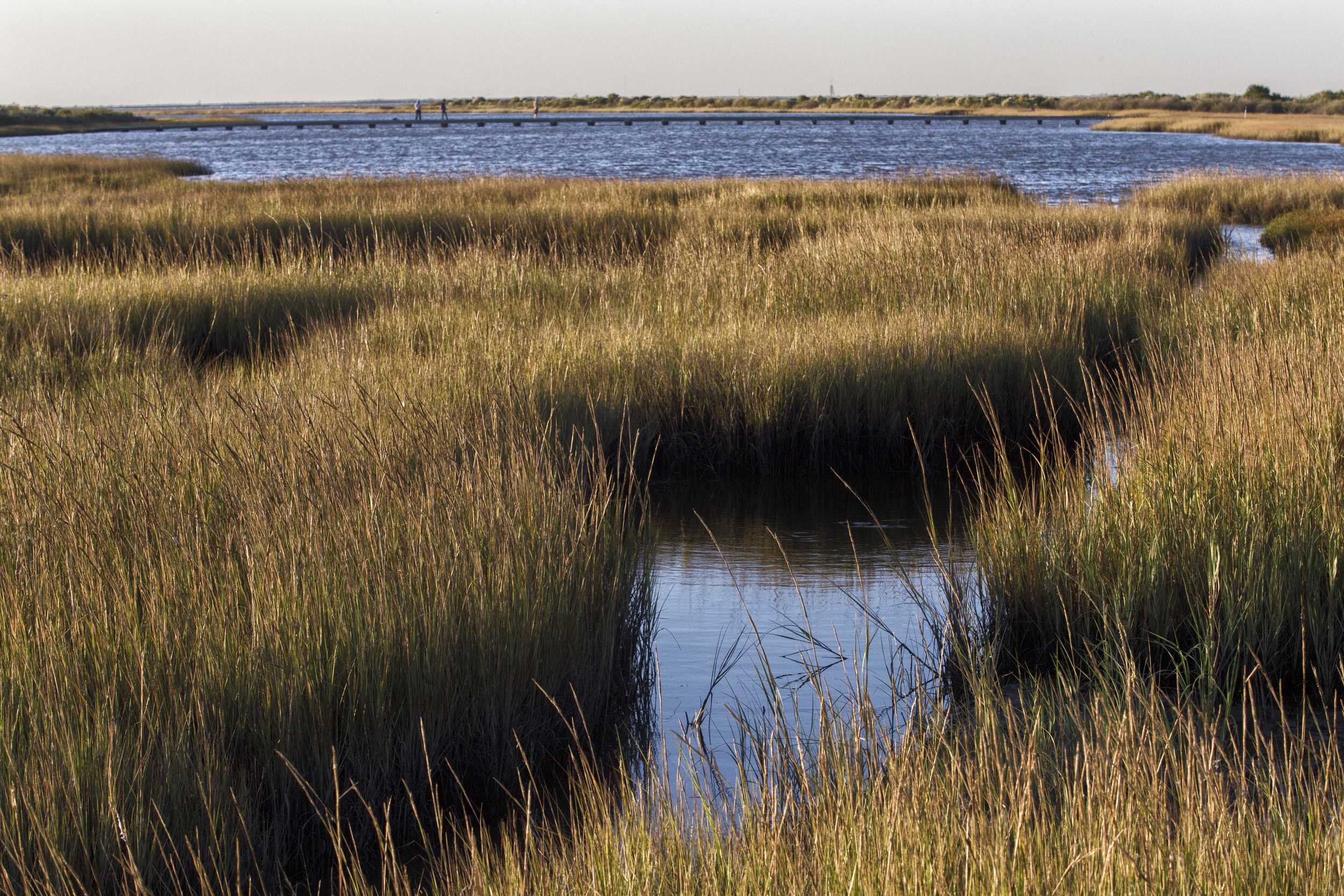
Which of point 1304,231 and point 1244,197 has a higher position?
point 1244,197

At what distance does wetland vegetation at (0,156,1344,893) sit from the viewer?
2.24 m

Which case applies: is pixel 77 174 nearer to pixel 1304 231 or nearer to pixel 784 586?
pixel 1304 231

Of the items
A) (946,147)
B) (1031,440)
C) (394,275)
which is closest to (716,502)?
(1031,440)

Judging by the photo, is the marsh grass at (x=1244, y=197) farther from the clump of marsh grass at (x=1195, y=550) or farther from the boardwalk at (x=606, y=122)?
the boardwalk at (x=606, y=122)

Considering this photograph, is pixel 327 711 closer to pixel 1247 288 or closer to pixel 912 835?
pixel 912 835

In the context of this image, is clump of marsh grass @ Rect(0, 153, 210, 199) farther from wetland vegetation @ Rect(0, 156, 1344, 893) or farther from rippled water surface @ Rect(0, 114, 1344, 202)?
wetland vegetation @ Rect(0, 156, 1344, 893)

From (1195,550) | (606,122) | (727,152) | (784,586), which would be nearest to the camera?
(1195,550)

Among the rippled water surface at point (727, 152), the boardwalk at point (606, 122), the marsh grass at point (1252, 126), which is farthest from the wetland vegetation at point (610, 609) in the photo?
the boardwalk at point (606, 122)

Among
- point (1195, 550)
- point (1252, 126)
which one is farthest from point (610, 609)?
point (1252, 126)

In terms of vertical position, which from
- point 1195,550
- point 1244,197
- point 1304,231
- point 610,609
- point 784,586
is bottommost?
point 784,586

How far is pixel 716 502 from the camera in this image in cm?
687

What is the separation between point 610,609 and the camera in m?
4.03

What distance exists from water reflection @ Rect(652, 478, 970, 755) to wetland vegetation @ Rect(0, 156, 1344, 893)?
0.53 feet

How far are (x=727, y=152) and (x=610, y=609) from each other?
43052 mm
